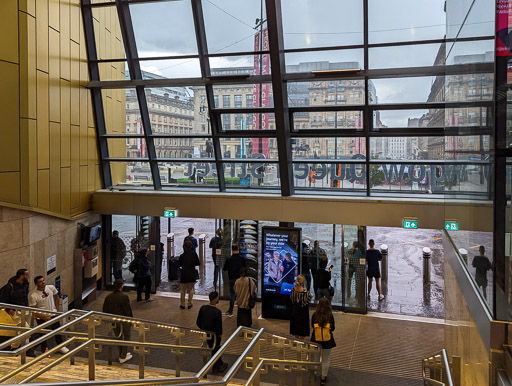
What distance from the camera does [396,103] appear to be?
9.23 metres

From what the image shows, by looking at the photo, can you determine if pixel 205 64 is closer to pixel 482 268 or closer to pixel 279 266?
pixel 279 266

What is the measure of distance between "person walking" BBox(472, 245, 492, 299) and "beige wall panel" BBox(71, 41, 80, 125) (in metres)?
8.66

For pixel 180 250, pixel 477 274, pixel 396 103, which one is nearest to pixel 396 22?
pixel 396 103

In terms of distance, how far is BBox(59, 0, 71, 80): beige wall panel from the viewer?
948 centimetres

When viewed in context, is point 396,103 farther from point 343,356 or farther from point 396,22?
point 343,356

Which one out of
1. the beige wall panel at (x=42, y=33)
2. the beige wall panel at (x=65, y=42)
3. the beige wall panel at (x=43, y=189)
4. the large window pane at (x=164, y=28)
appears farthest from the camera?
the large window pane at (x=164, y=28)

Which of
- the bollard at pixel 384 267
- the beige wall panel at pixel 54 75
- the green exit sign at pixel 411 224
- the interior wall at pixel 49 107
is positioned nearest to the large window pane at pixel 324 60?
the green exit sign at pixel 411 224

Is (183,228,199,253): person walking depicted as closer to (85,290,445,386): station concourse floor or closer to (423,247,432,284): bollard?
(85,290,445,386): station concourse floor

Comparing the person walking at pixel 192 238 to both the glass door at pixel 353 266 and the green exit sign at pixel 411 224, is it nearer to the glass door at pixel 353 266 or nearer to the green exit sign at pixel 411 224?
the glass door at pixel 353 266

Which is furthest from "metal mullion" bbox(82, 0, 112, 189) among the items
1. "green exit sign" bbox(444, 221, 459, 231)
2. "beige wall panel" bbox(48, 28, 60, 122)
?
"green exit sign" bbox(444, 221, 459, 231)

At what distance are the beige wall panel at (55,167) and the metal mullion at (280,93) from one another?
14.7 feet

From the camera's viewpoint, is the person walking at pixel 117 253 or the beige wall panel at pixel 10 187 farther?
the person walking at pixel 117 253

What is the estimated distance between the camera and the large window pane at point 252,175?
414 inches

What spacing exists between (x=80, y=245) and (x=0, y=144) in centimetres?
335
